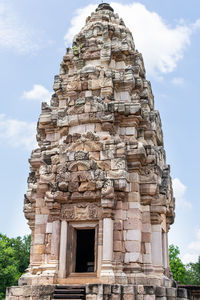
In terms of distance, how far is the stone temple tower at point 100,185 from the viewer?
10945mm

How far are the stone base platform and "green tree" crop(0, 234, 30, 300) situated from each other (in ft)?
62.7

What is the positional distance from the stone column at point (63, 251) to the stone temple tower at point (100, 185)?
0.03 metres

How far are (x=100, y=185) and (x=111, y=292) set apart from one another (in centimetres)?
312

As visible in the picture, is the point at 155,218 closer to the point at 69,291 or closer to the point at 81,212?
the point at 81,212

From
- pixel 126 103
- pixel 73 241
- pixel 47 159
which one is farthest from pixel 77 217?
pixel 126 103

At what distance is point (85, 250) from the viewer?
44.9ft

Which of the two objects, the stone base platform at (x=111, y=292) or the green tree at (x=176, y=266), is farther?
the green tree at (x=176, y=266)

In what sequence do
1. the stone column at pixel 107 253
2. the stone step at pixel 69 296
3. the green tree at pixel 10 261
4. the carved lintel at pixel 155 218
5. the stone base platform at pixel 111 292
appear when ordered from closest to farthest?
the stone base platform at pixel 111 292
the stone step at pixel 69 296
the stone column at pixel 107 253
the carved lintel at pixel 155 218
the green tree at pixel 10 261

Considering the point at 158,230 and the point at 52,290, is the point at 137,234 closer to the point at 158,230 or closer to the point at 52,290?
the point at 158,230

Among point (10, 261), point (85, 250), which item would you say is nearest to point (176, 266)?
point (10, 261)

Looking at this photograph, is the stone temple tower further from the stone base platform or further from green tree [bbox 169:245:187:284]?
green tree [bbox 169:245:187:284]

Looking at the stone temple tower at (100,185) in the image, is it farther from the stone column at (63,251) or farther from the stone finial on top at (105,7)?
the stone finial on top at (105,7)

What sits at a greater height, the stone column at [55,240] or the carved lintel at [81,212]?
the carved lintel at [81,212]

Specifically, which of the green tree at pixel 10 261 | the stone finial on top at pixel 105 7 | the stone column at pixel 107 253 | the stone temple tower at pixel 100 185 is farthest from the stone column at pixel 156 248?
the green tree at pixel 10 261
